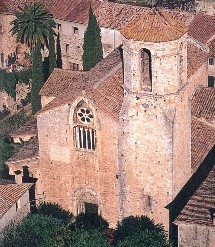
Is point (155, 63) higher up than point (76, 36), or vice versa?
point (155, 63)

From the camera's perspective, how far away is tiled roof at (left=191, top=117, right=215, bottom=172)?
48.1 meters

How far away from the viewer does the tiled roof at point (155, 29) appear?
41.6m

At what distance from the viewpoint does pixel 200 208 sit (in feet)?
134

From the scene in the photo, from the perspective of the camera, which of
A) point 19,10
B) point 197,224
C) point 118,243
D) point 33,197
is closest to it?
point 197,224

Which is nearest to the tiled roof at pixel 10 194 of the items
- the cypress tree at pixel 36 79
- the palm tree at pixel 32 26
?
the cypress tree at pixel 36 79

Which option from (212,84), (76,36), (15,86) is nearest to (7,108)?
(15,86)

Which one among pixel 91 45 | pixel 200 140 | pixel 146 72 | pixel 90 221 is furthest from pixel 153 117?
pixel 91 45

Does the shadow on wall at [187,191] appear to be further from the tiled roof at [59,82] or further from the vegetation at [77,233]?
the tiled roof at [59,82]

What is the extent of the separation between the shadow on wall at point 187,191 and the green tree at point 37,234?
678 centimetres

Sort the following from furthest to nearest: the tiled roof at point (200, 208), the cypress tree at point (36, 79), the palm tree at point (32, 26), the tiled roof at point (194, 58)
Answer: the palm tree at point (32, 26) < the cypress tree at point (36, 79) < the tiled roof at point (194, 58) < the tiled roof at point (200, 208)

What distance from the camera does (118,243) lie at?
142 ft

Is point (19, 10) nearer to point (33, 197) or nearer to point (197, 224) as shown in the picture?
point (33, 197)

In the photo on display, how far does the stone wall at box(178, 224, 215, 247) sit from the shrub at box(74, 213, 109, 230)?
819 cm

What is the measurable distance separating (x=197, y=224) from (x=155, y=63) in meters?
9.42
